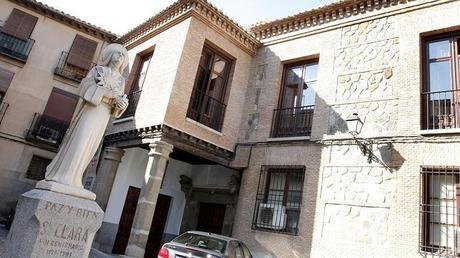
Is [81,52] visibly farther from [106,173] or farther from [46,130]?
[106,173]

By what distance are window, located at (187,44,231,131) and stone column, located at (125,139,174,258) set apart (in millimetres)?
1653

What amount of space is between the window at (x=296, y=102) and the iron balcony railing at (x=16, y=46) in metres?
12.4

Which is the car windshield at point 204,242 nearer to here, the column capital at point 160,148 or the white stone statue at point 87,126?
the column capital at point 160,148

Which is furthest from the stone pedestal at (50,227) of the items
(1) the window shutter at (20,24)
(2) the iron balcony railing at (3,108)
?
(1) the window shutter at (20,24)

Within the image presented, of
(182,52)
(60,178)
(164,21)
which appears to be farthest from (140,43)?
(60,178)

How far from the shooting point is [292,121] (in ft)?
36.1

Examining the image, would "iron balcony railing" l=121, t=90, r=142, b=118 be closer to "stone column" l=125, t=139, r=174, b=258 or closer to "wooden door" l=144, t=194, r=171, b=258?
"stone column" l=125, t=139, r=174, b=258

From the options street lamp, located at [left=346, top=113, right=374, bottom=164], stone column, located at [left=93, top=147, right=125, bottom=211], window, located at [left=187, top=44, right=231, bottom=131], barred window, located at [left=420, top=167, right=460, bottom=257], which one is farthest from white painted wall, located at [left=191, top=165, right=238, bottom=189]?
barred window, located at [left=420, top=167, right=460, bottom=257]

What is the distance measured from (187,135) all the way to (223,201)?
3167 mm

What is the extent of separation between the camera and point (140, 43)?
517 inches

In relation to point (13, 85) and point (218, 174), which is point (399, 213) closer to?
point (218, 174)

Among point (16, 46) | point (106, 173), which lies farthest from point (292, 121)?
point (16, 46)

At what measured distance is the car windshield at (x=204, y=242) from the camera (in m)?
7.73

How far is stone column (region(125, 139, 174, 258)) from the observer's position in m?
9.21
